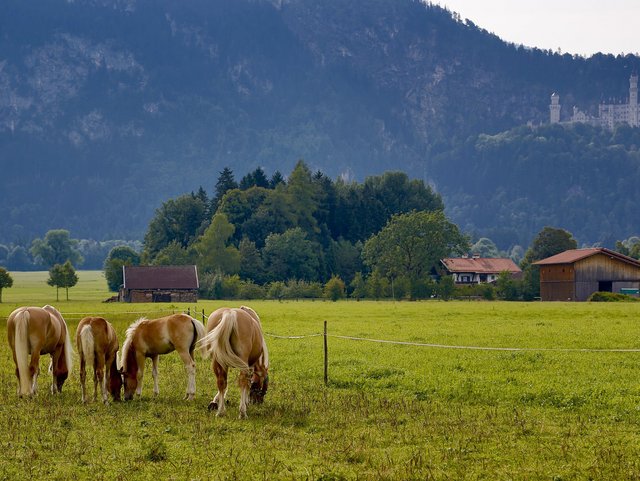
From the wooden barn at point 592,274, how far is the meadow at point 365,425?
73.1 m

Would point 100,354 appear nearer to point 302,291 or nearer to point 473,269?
point 302,291

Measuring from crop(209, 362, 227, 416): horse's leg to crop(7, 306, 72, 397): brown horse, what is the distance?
4554 mm

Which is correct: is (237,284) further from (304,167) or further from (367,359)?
(367,359)

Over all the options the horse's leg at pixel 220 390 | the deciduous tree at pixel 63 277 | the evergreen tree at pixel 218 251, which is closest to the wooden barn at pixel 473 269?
the evergreen tree at pixel 218 251

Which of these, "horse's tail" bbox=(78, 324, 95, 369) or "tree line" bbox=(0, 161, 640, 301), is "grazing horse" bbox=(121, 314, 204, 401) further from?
"tree line" bbox=(0, 161, 640, 301)

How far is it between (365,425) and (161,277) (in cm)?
10021

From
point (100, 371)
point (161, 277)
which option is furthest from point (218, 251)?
point (100, 371)

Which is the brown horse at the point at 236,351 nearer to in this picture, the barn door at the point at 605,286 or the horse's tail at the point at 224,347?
the horse's tail at the point at 224,347

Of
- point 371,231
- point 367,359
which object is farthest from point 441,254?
point 367,359

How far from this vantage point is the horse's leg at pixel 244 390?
1811 centimetres

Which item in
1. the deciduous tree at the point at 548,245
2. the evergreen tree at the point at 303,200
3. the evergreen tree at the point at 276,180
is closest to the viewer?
the deciduous tree at the point at 548,245

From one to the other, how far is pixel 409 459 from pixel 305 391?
8259 mm

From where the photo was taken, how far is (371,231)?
156m

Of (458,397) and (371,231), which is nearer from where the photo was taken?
(458,397)
